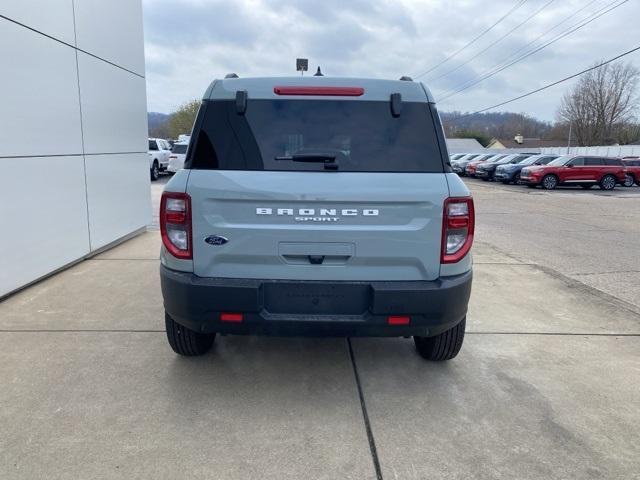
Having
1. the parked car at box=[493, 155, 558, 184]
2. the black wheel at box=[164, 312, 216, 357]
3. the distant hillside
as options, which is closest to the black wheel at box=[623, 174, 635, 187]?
the parked car at box=[493, 155, 558, 184]

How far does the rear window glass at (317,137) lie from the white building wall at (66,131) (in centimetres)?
331

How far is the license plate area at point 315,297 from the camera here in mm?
2895

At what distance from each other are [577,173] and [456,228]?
2563 cm

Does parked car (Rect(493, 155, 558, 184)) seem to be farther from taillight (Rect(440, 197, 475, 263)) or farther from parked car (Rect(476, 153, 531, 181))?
taillight (Rect(440, 197, 475, 263))

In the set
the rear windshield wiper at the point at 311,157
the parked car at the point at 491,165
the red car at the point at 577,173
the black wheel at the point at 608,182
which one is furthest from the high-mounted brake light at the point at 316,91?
the parked car at the point at 491,165

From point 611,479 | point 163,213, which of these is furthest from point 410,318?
point 163,213

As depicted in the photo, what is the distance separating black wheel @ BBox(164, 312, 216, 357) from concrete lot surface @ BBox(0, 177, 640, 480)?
111mm

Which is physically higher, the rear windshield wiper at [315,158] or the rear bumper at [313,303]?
the rear windshield wiper at [315,158]

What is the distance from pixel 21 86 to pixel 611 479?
246 inches

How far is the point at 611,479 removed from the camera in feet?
8.27

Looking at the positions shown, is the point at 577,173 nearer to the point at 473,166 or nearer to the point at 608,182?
the point at 608,182

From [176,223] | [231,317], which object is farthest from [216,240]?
[231,317]

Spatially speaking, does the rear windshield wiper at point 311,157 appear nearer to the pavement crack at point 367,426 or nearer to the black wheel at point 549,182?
the pavement crack at point 367,426

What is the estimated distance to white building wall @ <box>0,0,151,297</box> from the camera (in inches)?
202
